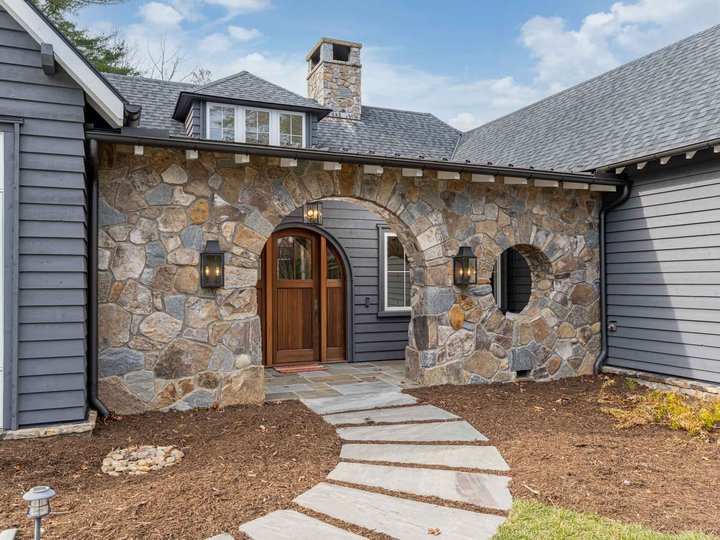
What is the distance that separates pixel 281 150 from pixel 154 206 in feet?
4.31

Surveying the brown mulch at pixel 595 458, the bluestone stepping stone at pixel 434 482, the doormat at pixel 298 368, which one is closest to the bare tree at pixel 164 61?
the doormat at pixel 298 368

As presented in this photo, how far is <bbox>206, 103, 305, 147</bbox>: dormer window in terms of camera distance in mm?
8000

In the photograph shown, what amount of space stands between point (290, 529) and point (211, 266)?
119 inches

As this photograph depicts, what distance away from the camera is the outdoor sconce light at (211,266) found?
5.20 m

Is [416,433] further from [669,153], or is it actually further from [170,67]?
[170,67]

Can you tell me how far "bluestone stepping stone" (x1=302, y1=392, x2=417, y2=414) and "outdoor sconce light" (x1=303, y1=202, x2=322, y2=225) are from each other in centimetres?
293

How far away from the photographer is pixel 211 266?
5.22 metres

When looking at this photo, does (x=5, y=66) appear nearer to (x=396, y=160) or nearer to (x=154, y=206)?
(x=154, y=206)

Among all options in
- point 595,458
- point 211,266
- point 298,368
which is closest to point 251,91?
point 211,266

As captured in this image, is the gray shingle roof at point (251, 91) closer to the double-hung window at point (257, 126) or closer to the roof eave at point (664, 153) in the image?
the double-hung window at point (257, 126)

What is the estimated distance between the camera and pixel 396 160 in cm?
556

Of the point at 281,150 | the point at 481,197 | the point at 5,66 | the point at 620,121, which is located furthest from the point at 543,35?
the point at 5,66

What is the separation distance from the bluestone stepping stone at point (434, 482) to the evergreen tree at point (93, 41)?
11935 millimetres

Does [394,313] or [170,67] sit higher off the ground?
[170,67]
